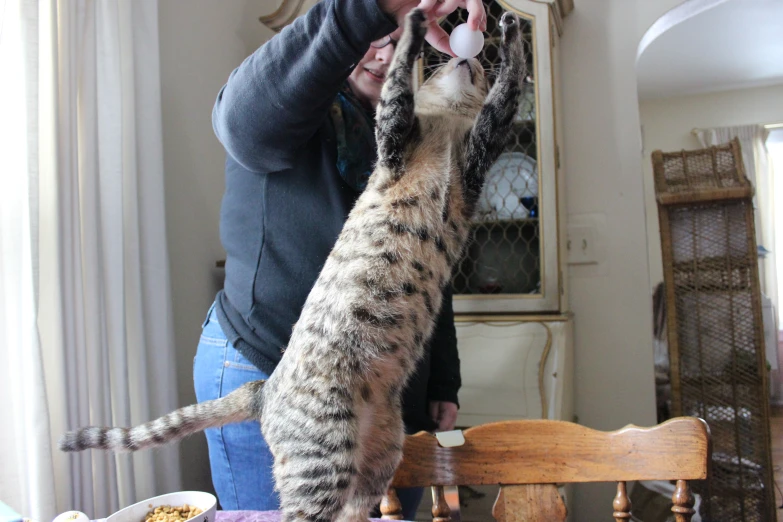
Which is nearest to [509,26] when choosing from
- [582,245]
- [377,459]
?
[377,459]

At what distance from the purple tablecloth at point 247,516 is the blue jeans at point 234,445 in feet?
0.25

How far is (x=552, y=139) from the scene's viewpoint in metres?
2.19

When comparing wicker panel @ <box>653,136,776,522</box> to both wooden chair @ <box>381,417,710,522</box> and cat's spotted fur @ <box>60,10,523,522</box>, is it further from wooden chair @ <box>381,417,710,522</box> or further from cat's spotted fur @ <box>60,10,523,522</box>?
cat's spotted fur @ <box>60,10,523,522</box>

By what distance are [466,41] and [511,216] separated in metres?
1.54

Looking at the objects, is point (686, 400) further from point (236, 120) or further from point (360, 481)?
point (236, 120)

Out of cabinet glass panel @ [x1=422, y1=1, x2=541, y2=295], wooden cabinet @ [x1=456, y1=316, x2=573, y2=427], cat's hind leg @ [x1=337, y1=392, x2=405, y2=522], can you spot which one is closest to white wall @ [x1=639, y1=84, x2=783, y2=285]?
cabinet glass panel @ [x1=422, y1=1, x2=541, y2=295]

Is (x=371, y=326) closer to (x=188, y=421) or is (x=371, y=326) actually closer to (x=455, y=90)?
(x=188, y=421)

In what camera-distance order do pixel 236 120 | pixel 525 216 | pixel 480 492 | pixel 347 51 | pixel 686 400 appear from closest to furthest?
pixel 347 51 → pixel 236 120 → pixel 480 492 → pixel 525 216 → pixel 686 400

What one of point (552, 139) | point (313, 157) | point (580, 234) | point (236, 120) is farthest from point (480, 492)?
point (236, 120)

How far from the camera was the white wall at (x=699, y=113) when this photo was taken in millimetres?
6457

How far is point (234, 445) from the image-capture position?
3.66 ft

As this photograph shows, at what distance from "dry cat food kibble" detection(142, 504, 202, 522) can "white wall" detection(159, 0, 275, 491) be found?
1264 millimetres

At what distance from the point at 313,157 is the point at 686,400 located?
2.16 m

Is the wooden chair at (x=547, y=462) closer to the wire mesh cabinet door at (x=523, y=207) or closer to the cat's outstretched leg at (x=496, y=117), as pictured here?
the cat's outstretched leg at (x=496, y=117)
